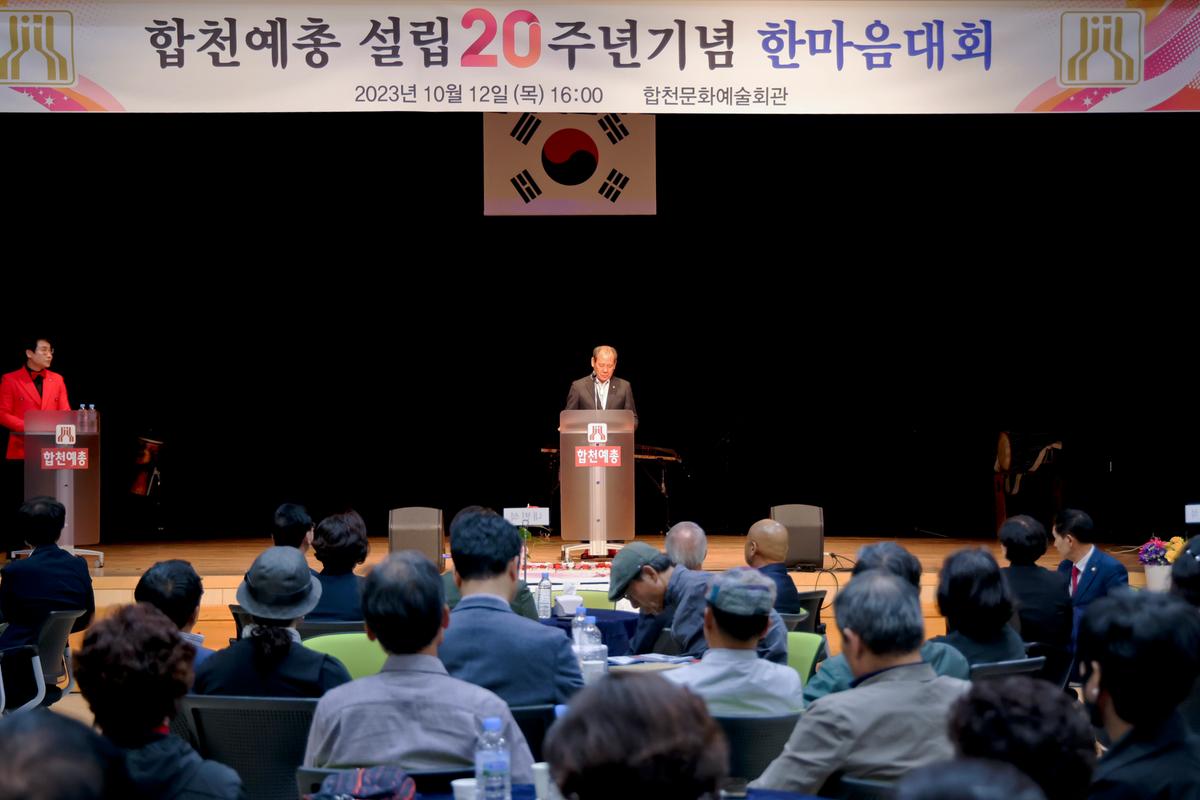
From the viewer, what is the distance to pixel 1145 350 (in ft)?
40.0

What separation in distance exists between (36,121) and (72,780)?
35.2 feet

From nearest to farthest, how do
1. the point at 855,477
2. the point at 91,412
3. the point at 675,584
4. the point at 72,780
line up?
the point at 72,780 < the point at 675,584 < the point at 91,412 < the point at 855,477

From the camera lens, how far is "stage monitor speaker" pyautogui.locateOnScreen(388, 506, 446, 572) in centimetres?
852

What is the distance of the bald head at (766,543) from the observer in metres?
5.30

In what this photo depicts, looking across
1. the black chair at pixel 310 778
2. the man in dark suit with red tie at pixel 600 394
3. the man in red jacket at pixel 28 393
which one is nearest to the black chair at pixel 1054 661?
the black chair at pixel 310 778

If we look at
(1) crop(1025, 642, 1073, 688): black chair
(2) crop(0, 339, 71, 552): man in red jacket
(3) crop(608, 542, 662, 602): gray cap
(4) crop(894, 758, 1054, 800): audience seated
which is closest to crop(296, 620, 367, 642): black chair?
(3) crop(608, 542, 662, 602): gray cap

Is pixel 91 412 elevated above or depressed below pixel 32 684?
above

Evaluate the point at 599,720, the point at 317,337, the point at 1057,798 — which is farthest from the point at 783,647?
the point at 317,337

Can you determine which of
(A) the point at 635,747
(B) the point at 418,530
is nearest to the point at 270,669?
(A) the point at 635,747

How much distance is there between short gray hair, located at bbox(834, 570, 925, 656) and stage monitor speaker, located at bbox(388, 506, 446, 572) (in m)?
5.79

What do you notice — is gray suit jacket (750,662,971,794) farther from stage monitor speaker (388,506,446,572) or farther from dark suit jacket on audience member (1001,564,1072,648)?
stage monitor speaker (388,506,446,572)

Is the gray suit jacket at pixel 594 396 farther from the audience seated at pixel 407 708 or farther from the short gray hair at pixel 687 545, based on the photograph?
the audience seated at pixel 407 708

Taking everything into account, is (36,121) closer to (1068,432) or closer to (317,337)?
(317,337)

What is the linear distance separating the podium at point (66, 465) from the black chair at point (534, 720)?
6.31 metres
